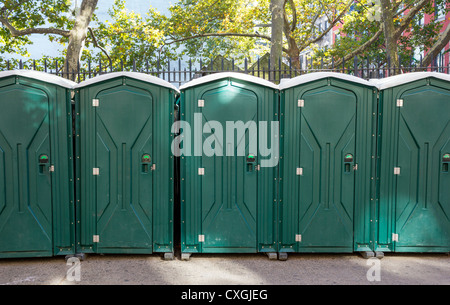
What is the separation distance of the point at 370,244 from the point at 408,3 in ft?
32.5

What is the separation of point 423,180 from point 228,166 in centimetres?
225

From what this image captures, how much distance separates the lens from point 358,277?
12.5 ft

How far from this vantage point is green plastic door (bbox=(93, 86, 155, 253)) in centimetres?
416

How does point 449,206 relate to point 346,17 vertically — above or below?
below

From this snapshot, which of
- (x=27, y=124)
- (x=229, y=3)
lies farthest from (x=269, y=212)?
(x=229, y=3)

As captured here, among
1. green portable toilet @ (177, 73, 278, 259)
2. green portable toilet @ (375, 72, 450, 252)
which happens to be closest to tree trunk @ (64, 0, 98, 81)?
green portable toilet @ (177, 73, 278, 259)

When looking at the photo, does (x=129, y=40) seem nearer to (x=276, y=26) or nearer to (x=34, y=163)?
(x=276, y=26)

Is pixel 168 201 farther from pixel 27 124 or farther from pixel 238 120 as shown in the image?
pixel 27 124

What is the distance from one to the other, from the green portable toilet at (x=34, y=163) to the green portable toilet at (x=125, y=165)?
0.18 m

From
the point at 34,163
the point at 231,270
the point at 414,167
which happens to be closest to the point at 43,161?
the point at 34,163

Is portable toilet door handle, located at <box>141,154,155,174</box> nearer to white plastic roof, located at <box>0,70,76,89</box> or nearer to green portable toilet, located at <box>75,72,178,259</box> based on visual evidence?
green portable toilet, located at <box>75,72,178,259</box>

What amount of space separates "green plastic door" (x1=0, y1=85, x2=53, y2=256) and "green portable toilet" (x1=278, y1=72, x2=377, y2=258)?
2.65 m

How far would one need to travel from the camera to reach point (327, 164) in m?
4.26

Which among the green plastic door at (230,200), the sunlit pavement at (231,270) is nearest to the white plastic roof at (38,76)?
the green plastic door at (230,200)
